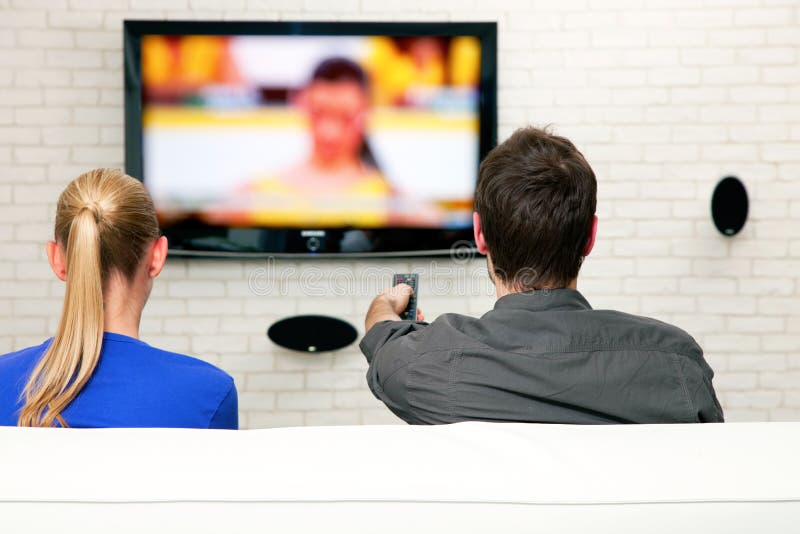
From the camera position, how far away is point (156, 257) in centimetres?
155

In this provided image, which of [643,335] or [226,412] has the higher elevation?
[643,335]

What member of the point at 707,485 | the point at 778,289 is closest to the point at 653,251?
the point at 778,289

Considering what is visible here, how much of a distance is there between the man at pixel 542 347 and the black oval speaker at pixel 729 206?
2.21 meters

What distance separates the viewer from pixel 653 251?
137 inches

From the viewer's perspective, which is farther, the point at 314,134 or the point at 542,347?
the point at 314,134

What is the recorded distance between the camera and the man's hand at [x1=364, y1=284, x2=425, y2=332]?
156 centimetres

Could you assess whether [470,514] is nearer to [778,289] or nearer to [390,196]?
[390,196]

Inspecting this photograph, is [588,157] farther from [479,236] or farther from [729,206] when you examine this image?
[479,236]

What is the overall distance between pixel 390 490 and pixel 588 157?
2.88m

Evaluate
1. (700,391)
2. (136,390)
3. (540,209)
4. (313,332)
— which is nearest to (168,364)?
(136,390)

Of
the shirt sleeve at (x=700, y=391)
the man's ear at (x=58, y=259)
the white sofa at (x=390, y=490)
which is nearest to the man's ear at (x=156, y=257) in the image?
the man's ear at (x=58, y=259)

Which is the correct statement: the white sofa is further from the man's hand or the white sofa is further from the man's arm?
the man's hand

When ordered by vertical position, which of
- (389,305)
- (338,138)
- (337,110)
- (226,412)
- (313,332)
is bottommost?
(313,332)

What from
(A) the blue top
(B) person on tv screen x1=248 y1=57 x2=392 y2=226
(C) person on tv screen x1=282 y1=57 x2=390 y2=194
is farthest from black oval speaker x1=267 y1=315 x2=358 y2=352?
(A) the blue top
